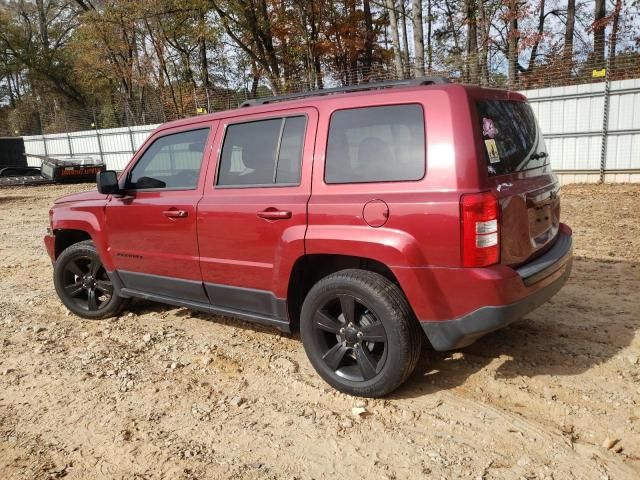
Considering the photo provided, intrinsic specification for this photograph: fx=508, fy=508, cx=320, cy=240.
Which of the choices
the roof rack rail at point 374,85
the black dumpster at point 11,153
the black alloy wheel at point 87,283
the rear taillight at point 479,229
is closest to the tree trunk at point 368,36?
the black dumpster at point 11,153

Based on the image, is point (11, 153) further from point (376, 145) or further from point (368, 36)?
point (376, 145)

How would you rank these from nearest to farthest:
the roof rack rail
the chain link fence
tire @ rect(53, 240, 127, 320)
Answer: the roof rack rail, tire @ rect(53, 240, 127, 320), the chain link fence

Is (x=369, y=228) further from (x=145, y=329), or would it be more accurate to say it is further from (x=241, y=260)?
(x=145, y=329)

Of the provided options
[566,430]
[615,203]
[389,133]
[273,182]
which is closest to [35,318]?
Result: [273,182]

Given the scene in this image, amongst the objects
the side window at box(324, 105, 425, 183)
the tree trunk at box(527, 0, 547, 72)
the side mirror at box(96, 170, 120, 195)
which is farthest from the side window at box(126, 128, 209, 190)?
the tree trunk at box(527, 0, 547, 72)

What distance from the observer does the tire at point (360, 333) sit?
3002mm

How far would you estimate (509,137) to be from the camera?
3.12m

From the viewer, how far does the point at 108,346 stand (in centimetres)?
429

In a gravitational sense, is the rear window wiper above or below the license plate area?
above

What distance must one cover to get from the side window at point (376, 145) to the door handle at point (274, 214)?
1.16ft

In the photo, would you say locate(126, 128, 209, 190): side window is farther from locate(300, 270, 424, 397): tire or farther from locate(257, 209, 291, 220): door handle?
locate(300, 270, 424, 397): tire

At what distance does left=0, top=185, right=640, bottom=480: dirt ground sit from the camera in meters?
2.64

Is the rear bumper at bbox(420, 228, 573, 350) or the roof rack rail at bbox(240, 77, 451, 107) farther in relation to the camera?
the roof rack rail at bbox(240, 77, 451, 107)

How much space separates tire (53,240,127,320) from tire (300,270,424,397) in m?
2.40
